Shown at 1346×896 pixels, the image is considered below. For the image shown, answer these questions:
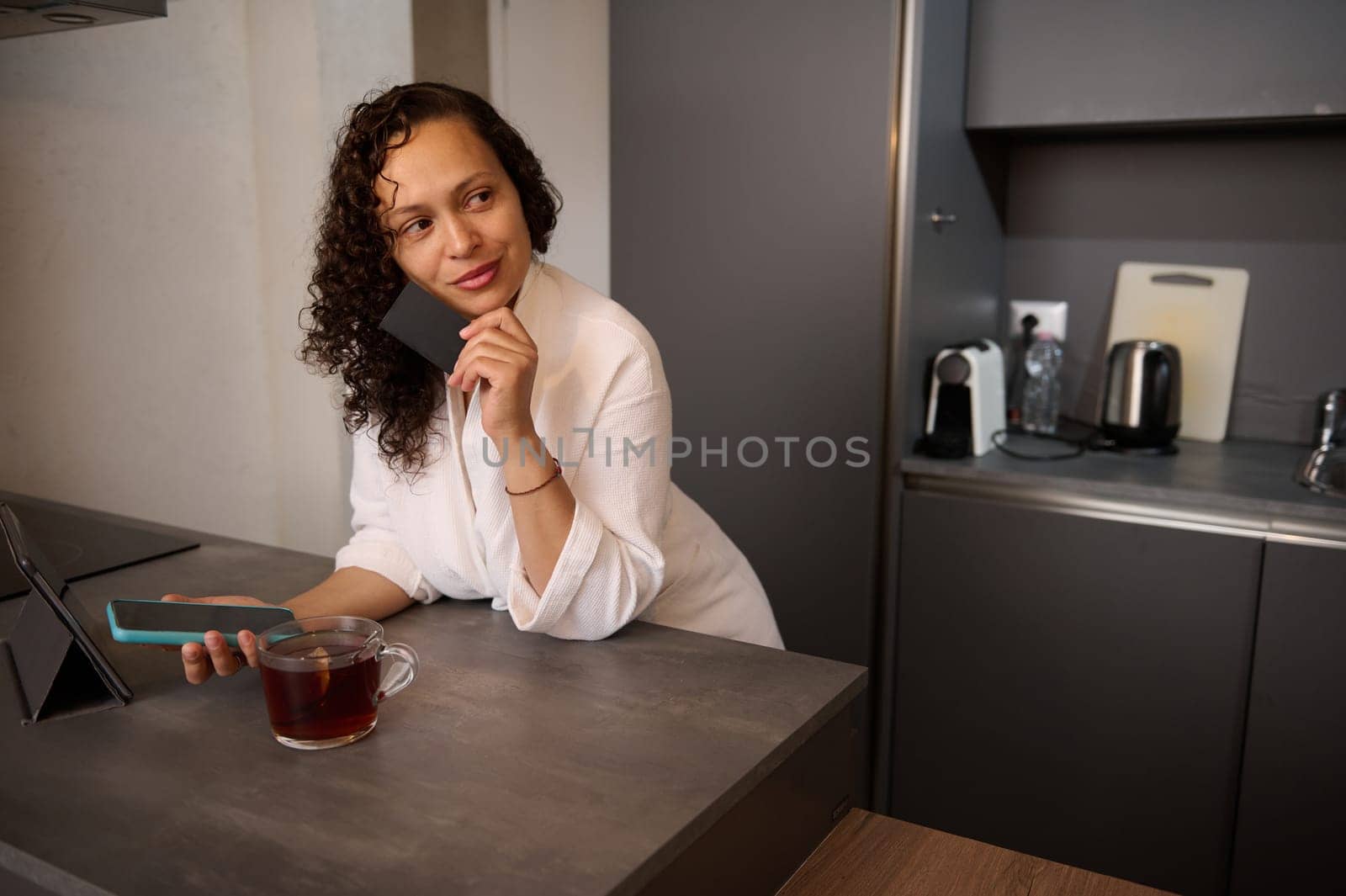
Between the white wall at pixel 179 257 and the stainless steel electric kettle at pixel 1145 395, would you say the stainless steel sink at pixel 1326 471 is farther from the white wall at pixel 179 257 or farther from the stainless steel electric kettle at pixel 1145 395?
the white wall at pixel 179 257

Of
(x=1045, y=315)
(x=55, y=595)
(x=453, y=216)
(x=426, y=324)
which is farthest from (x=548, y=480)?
(x=1045, y=315)

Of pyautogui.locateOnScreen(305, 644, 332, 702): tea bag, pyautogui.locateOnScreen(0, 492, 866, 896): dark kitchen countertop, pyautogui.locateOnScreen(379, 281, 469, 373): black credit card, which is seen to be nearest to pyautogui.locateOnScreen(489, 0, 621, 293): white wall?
pyautogui.locateOnScreen(379, 281, 469, 373): black credit card

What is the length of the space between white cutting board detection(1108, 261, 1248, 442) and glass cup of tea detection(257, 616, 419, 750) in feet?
6.35

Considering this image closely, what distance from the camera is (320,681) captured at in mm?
920

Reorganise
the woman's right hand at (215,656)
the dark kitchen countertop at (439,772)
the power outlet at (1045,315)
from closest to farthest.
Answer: the dark kitchen countertop at (439,772)
the woman's right hand at (215,656)
the power outlet at (1045,315)

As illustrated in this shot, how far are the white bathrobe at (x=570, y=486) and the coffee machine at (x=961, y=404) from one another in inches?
41.9

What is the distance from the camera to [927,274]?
221 centimetres

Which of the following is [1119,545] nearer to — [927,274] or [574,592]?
[927,274]

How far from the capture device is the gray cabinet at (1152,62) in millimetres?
1949

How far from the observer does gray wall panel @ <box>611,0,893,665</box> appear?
7.09ft

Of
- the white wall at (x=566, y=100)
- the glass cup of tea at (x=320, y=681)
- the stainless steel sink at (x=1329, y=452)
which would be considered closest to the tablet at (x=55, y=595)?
the glass cup of tea at (x=320, y=681)

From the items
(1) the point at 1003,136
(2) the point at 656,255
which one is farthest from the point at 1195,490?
(2) the point at 656,255

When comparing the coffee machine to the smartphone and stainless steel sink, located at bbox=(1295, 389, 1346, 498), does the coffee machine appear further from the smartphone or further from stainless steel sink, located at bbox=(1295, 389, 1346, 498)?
the smartphone

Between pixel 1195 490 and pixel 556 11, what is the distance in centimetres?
188
